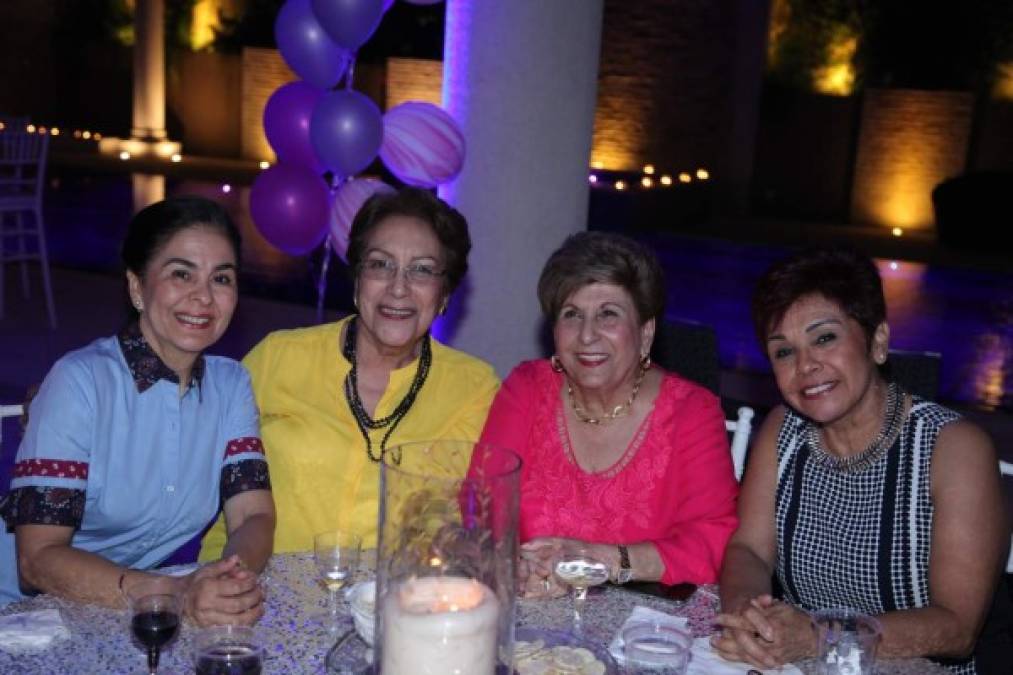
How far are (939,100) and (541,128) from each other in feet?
41.9

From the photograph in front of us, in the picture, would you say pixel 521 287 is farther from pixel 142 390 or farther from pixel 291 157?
pixel 142 390

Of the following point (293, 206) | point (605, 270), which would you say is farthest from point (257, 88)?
point (605, 270)

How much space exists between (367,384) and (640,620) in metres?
1.07

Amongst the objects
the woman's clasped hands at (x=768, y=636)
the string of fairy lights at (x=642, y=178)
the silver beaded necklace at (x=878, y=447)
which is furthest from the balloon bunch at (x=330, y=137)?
the string of fairy lights at (x=642, y=178)

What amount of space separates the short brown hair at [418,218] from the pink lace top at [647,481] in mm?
451

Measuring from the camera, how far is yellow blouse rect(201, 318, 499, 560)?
9.02 feet

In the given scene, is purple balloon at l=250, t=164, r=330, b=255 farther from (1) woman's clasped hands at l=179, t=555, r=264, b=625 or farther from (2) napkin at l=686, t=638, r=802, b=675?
(2) napkin at l=686, t=638, r=802, b=675

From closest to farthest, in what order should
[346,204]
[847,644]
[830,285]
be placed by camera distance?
[847,644] < [830,285] < [346,204]

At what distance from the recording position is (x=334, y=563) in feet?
6.47

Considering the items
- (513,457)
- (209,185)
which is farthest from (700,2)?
(513,457)

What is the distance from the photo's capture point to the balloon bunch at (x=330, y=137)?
16.2ft

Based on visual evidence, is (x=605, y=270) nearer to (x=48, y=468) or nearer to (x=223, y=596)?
(x=223, y=596)

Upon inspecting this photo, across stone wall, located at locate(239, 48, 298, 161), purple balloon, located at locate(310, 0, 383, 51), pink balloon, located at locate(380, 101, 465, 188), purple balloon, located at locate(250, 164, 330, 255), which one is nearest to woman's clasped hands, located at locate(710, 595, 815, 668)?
pink balloon, located at locate(380, 101, 465, 188)

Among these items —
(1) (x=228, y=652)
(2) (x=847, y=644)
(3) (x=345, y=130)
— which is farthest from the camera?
(3) (x=345, y=130)
